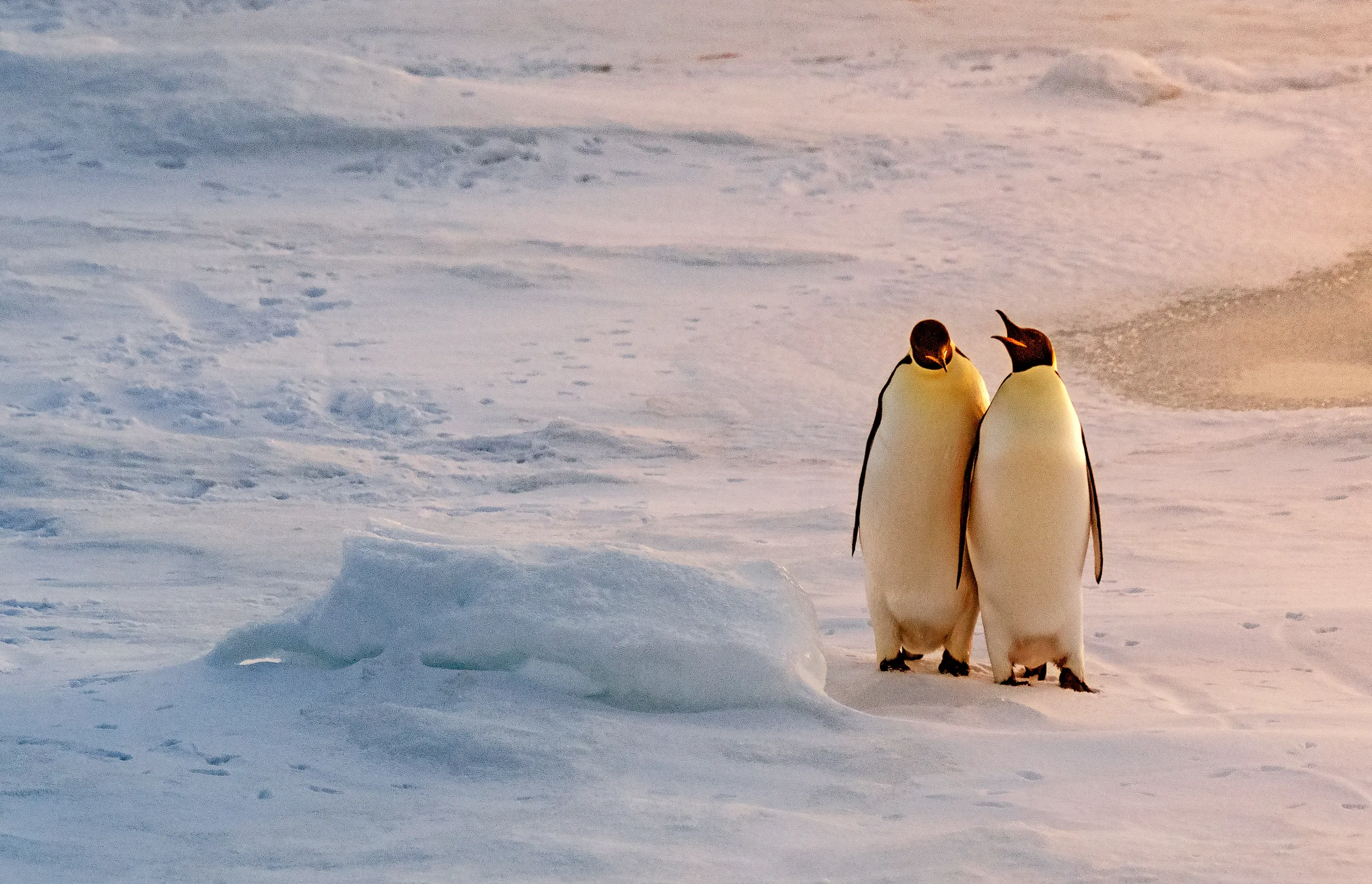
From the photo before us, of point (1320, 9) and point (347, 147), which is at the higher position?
point (1320, 9)

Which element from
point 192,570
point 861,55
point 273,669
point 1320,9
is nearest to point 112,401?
point 192,570

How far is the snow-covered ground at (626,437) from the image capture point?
250 cm

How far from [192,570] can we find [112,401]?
8.33ft

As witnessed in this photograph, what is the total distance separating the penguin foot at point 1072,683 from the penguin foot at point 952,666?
0.70 ft

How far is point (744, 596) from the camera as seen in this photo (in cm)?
312

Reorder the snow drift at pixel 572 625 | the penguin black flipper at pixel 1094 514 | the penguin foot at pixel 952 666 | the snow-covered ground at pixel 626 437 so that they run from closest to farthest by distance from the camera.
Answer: the snow-covered ground at pixel 626 437 → the snow drift at pixel 572 625 → the penguin black flipper at pixel 1094 514 → the penguin foot at pixel 952 666

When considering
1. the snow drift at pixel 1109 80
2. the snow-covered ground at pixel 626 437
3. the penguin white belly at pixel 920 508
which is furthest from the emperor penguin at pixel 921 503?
the snow drift at pixel 1109 80

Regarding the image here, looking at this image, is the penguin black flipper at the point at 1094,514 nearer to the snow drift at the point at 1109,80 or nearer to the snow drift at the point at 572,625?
the snow drift at the point at 572,625

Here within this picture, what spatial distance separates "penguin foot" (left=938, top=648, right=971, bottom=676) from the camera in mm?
3533

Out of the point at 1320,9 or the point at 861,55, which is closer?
the point at 861,55

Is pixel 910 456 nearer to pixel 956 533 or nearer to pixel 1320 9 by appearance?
pixel 956 533

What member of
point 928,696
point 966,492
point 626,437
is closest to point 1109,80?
point 626,437

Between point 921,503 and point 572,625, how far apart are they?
910 millimetres

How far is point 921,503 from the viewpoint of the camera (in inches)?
135
